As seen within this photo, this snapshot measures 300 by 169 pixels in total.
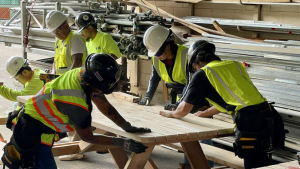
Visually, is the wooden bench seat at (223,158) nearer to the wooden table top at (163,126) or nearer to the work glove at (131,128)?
the wooden table top at (163,126)

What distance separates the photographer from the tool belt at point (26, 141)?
4.09 meters

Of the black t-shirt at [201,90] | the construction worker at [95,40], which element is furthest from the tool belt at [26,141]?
the construction worker at [95,40]

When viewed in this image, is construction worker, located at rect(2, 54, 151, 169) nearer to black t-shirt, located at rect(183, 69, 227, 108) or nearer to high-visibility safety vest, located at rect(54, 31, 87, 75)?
black t-shirt, located at rect(183, 69, 227, 108)

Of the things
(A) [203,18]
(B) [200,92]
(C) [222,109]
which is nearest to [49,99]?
(B) [200,92]

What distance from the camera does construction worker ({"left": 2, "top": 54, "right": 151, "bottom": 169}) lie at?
3783 millimetres

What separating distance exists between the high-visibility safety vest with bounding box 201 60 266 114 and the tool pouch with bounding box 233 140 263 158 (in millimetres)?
336

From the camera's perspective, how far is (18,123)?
13.6 feet

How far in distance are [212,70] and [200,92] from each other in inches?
9.6

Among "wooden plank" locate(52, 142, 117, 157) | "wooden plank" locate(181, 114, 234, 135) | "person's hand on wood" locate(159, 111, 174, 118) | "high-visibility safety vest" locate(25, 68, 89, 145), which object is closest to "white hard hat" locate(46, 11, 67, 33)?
"wooden plank" locate(52, 142, 117, 157)

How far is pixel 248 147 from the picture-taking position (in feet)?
14.7

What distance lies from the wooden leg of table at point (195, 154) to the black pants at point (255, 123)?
55 centimetres

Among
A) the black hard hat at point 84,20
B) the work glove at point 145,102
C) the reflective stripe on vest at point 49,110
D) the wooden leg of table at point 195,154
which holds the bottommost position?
the wooden leg of table at point 195,154

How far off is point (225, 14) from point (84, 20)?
104 inches

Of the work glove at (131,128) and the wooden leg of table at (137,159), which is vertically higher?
the work glove at (131,128)
